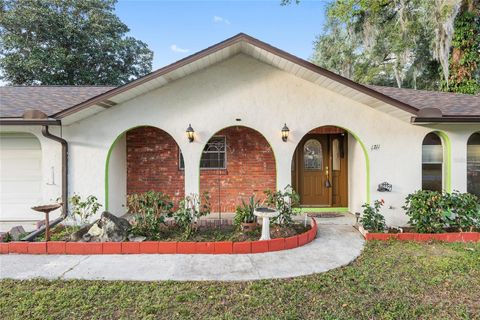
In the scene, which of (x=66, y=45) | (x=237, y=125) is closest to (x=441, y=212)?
(x=237, y=125)

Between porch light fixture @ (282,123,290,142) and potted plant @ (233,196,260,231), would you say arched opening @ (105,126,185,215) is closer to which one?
potted plant @ (233,196,260,231)

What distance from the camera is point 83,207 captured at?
5.77m

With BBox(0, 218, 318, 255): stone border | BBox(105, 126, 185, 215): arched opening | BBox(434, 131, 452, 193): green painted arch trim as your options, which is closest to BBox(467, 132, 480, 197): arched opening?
BBox(434, 131, 452, 193): green painted arch trim

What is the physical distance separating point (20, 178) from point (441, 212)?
32.9 ft

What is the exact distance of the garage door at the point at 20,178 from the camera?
267 inches

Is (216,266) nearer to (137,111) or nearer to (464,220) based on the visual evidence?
(137,111)

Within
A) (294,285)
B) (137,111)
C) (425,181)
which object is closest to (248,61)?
(137,111)

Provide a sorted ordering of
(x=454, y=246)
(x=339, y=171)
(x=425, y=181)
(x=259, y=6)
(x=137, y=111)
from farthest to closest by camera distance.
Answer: (x=259, y=6) < (x=339, y=171) < (x=425, y=181) < (x=137, y=111) < (x=454, y=246)

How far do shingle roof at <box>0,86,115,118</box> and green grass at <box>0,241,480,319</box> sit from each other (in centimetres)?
442

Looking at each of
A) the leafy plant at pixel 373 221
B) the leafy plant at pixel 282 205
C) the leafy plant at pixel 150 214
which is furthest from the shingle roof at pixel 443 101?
the leafy plant at pixel 150 214

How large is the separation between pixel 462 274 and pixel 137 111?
22.5 feet

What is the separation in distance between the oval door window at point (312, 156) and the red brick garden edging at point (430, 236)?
318 centimetres

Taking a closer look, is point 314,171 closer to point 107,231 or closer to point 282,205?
point 282,205

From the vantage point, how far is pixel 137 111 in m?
6.27
